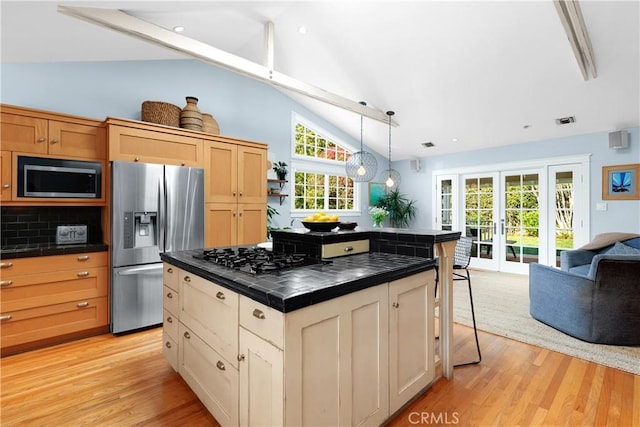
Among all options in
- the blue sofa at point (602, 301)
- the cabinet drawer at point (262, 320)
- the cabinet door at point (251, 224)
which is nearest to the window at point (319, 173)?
the cabinet door at point (251, 224)

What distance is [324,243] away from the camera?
1889 millimetres

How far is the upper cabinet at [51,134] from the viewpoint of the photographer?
Answer: 2.56 m

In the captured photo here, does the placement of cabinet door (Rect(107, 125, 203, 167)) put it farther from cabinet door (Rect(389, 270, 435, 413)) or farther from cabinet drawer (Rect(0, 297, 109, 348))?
cabinet door (Rect(389, 270, 435, 413))

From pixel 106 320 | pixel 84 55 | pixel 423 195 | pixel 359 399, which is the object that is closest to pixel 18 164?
pixel 84 55

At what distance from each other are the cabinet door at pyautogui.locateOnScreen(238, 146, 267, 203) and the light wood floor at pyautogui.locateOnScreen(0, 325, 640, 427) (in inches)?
79.9

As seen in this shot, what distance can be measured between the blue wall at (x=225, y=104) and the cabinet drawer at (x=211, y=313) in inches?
109

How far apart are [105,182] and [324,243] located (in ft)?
8.04

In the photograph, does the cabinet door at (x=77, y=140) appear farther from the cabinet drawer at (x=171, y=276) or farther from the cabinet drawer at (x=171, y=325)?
the cabinet drawer at (x=171, y=325)

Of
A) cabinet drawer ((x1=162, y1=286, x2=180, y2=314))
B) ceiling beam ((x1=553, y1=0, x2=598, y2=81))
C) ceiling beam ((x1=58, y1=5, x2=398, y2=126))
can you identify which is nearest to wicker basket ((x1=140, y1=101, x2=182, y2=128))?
ceiling beam ((x1=58, y1=5, x2=398, y2=126))

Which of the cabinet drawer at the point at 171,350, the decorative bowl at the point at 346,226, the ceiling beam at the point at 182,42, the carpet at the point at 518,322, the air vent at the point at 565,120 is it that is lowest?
the carpet at the point at 518,322

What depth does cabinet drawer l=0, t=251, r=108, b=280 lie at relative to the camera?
2467 millimetres

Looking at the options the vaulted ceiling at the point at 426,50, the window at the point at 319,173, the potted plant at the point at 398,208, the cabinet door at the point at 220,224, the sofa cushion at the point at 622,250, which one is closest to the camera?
the vaulted ceiling at the point at 426,50
